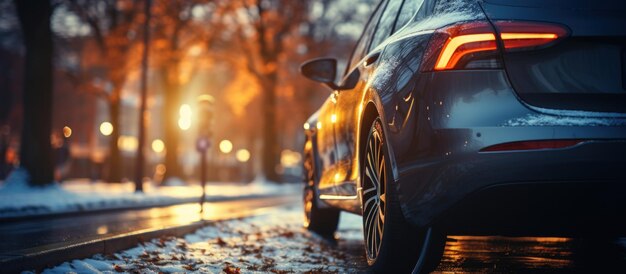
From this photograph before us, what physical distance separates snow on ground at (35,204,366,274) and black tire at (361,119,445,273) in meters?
0.68

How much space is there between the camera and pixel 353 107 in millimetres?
5352

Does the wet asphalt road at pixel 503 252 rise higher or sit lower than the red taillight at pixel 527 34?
lower

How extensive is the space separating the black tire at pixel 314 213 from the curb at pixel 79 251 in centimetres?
125

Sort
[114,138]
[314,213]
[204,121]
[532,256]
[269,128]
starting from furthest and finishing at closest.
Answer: [269,128] → [114,138] → [204,121] → [314,213] → [532,256]

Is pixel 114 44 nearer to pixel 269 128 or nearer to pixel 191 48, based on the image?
pixel 191 48

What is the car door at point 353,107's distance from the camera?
518 centimetres

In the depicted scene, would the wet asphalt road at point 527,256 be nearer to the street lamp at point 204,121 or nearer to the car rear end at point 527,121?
the car rear end at point 527,121

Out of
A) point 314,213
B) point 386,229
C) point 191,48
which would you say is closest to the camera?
point 386,229

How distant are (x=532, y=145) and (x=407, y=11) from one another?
179cm

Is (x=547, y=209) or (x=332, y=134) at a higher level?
(x=332, y=134)

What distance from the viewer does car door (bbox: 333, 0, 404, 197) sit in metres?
5.18

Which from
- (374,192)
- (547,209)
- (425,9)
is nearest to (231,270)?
(374,192)

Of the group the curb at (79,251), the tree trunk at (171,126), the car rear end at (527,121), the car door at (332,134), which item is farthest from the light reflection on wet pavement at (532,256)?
the tree trunk at (171,126)

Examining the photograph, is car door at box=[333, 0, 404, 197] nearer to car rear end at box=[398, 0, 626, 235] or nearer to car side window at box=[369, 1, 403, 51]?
car side window at box=[369, 1, 403, 51]
